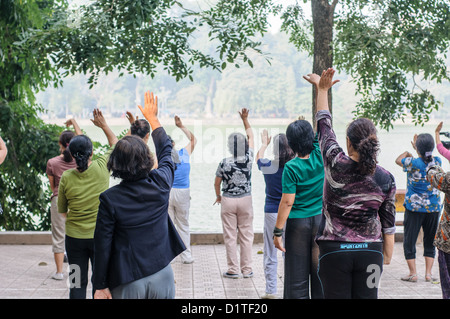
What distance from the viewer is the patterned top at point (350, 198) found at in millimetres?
3822

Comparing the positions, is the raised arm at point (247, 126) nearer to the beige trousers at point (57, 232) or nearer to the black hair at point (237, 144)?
the black hair at point (237, 144)

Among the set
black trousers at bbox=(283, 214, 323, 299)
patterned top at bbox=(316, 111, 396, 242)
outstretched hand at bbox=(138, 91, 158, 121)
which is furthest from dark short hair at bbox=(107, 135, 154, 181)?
black trousers at bbox=(283, 214, 323, 299)

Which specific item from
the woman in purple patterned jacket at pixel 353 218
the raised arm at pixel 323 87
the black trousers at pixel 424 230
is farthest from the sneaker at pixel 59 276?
the raised arm at pixel 323 87

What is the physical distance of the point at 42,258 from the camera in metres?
8.62

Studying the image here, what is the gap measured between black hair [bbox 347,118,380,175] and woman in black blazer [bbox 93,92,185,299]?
1246 millimetres

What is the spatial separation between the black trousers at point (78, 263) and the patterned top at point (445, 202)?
2821 mm

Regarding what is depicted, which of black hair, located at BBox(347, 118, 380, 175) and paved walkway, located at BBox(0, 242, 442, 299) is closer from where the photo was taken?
black hair, located at BBox(347, 118, 380, 175)

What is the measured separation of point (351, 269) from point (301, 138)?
131 centimetres

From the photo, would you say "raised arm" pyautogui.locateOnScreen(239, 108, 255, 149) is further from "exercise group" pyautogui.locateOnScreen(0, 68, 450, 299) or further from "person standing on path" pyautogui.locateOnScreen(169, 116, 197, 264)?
"exercise group" pyautogui.locateOnScreen(0, 68, 450, 299)

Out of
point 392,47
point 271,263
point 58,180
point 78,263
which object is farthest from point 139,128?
point 392,47

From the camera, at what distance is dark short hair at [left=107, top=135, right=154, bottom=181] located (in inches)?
137

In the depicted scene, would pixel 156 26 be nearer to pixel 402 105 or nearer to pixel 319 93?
pixel 402 105

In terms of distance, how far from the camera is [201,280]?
7.31 m

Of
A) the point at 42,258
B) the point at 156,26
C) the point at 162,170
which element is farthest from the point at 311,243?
the point at 156,26
